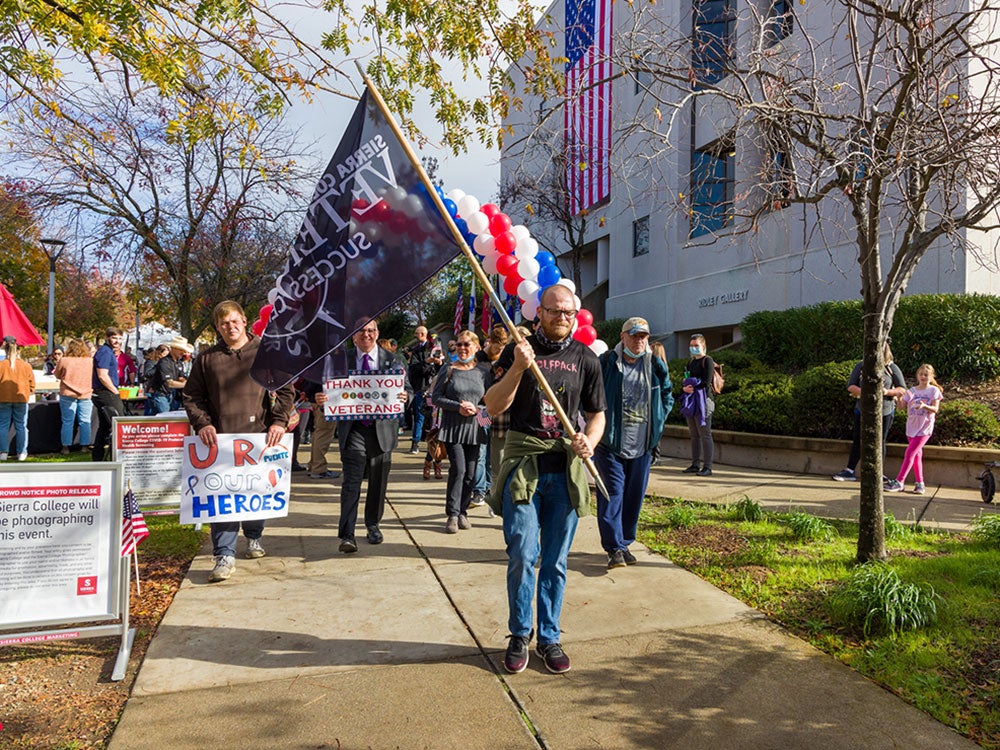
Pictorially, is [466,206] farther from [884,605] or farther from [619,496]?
[884,605]

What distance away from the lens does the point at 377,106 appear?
3.58 metres

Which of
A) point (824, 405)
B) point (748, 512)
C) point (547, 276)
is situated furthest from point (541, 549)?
point (824, 405)

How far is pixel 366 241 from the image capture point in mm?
3652

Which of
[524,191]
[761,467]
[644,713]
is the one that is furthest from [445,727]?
[524,191]

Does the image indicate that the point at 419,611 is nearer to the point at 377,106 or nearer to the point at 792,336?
the point at 377,106

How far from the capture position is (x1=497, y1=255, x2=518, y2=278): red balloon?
6324mm

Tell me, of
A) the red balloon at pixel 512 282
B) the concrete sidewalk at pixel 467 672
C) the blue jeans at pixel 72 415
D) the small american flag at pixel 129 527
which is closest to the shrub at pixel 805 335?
the red balloon at pixel 512 282

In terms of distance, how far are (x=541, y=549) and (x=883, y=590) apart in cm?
205

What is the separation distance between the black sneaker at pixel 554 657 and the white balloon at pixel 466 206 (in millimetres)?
3968

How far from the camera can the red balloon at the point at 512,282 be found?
636 centimetres

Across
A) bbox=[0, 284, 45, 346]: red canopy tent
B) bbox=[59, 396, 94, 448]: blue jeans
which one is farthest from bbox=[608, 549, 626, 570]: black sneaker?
bbox=[59, 396, 94, 448]: blue jeans

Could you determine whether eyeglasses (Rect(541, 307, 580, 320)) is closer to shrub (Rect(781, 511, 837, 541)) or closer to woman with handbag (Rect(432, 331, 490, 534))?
woman with handbag (Rect(432, 331, 490, 534))

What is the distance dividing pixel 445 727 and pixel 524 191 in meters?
25.8

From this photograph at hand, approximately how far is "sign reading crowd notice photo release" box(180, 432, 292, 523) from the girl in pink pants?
688 cm
